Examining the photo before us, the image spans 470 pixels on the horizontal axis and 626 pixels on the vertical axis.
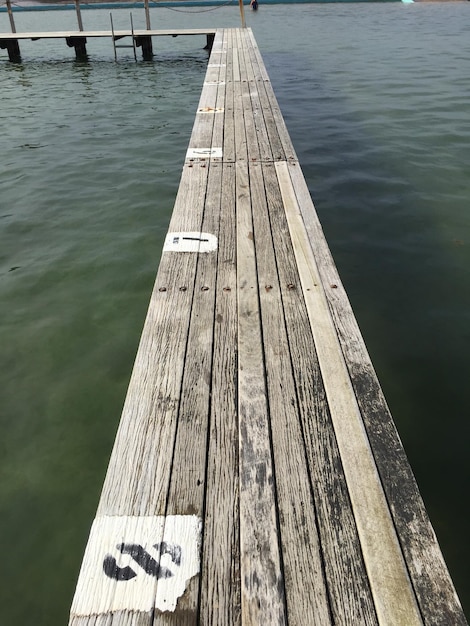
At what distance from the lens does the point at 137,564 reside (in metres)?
1.71

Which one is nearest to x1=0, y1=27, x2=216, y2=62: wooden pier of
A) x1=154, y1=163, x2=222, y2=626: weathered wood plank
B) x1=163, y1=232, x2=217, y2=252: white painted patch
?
x1=163, y1=232, x2=217, y2=252: white painted patch

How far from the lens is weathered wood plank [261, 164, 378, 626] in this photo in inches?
63.7

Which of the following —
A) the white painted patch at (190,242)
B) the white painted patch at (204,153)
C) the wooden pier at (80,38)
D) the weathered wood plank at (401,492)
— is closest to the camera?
the weathered wood plank at (401,492)

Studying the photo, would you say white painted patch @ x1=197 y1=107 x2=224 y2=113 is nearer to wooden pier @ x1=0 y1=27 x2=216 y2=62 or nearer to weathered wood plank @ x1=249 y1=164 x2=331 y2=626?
weathered wood plank @ x1=249 y1=164 x2=331 y2=626

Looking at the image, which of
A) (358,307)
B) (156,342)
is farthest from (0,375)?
(358,307)

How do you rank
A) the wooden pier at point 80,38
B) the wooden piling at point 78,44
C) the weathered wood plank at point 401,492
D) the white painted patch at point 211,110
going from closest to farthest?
the weathered wood plank at point 401,492 → the white painted patch at point 211,110 → the wooden pier at point 80,38 → the wooden piling at point 78,44

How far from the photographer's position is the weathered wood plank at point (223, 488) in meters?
1.63

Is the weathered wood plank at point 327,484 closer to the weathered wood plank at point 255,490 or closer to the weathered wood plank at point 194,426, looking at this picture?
the weathered wood plank at point 255,490

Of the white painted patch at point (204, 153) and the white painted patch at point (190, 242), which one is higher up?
the white painted patch at point (204, 153)

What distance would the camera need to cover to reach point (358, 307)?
4418mm

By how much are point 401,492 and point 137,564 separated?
1081 millimetres

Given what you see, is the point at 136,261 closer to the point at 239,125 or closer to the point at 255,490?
the point at 239,125

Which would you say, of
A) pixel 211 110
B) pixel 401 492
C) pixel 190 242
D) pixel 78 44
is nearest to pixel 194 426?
pixel 401 492

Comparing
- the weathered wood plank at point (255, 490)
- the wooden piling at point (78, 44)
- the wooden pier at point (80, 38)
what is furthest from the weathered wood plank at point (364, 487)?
the wooden piling at point (78, 44)
